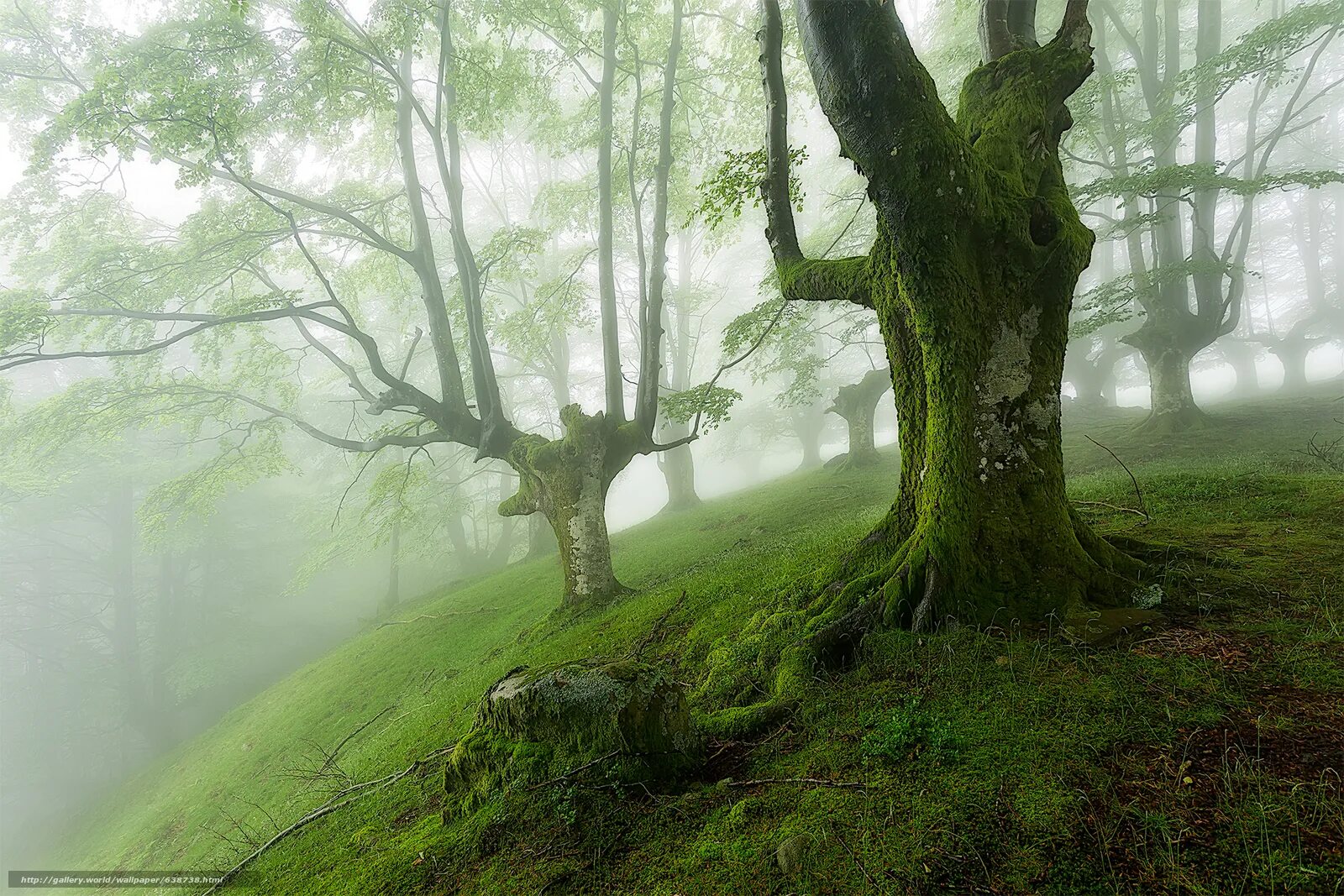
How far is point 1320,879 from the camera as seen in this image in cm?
142

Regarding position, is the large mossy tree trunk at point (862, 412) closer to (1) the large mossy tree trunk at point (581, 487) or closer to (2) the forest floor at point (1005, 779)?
(1) the large mossy tree trunk at point (581, 487)

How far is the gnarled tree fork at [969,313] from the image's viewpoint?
3211 mm

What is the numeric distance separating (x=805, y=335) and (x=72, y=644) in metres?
29.8

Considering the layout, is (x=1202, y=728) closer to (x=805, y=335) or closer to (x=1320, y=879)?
(x=1320, y=879)

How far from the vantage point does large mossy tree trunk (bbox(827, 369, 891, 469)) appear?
1642 cm

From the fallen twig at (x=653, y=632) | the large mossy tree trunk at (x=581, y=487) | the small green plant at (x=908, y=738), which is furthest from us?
the large mossy tree trunk at (x=581, y=487)

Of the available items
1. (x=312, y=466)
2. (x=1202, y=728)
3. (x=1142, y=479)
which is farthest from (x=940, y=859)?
(x=312, y=466)

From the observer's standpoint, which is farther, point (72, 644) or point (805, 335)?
point (72, 644)

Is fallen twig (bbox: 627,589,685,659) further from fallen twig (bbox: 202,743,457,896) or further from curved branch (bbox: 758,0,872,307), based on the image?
curved branch (bbox: 758,0,872,307)

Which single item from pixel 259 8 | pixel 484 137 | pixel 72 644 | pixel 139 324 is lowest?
pixel 72 644

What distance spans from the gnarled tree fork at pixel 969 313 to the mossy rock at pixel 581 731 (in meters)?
1.23

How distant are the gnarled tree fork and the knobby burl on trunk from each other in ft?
0.04

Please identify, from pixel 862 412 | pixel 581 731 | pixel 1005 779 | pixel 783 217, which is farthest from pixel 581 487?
pixel 862 412

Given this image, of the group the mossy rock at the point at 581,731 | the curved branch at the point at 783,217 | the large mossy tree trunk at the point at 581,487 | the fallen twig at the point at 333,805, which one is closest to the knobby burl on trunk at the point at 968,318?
the curved branch at the point at 783,217
